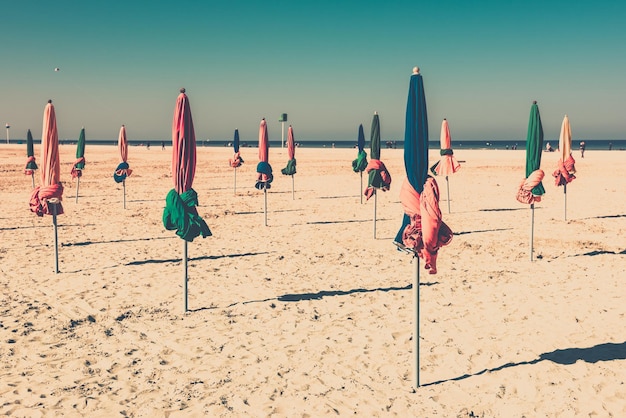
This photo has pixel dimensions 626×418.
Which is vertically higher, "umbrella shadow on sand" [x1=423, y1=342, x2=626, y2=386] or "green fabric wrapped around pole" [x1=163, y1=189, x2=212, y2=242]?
"green fabric wrapped around pole" [x1=163, y1=189, x2=212, y2=242]

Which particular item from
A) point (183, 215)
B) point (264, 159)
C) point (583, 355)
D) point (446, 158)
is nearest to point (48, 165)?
point (183, 215)

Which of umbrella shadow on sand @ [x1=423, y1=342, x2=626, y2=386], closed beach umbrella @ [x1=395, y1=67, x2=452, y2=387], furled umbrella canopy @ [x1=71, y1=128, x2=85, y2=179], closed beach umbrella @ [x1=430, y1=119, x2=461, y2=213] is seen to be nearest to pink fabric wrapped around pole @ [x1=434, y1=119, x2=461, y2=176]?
closed beach umbrella @ [x1=430, y1=119, x2=461, y2=213]

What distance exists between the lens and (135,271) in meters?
10.8

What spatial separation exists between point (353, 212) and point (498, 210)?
575 centimetres

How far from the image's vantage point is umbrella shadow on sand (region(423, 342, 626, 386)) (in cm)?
644

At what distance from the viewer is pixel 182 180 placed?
8.04 metres

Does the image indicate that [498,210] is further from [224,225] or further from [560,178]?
[224,225]

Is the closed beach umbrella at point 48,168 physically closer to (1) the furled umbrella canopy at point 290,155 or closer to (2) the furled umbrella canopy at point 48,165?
(2) the furled umbrella canopy at point 48,165

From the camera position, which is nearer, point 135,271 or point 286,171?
point 135,271

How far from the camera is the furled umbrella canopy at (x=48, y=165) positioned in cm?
987

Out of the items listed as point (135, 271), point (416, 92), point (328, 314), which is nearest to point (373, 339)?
point (328, 314)

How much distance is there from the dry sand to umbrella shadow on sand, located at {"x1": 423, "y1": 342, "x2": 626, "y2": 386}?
0.03m

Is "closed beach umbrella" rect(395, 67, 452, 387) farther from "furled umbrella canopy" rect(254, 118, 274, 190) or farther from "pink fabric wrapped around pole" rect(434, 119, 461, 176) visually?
"pink fabric wrapped around pole" rect(434, 119, 461, 176)

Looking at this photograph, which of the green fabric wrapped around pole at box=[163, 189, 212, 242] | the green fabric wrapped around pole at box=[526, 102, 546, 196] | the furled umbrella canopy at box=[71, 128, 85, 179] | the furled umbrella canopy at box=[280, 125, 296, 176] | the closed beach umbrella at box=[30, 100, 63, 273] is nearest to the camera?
the green fabric wrapped around pole at box=[163, 189, 212, 242]
